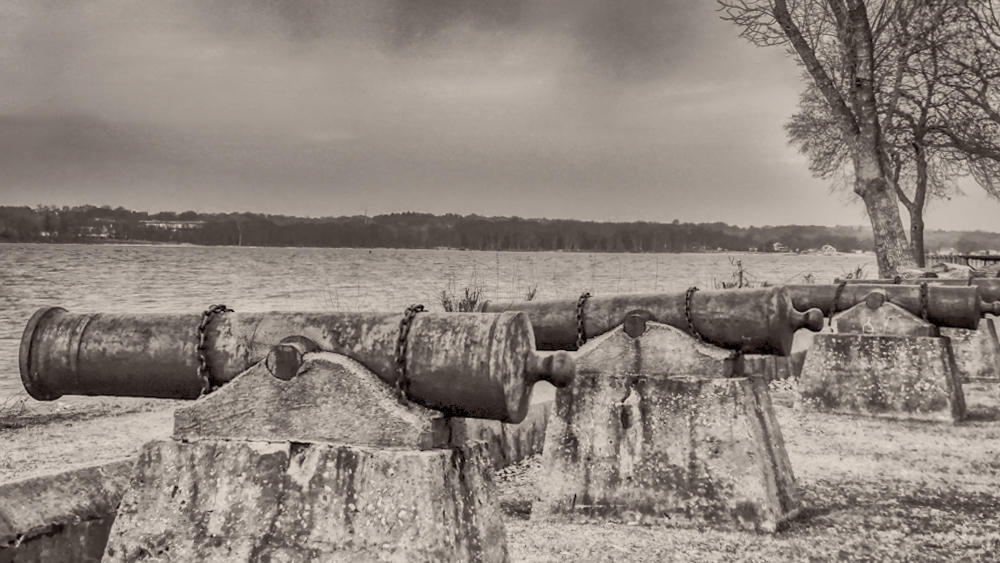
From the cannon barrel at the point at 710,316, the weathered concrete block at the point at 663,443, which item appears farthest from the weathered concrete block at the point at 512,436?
the cannon barrel at the point at 710,316

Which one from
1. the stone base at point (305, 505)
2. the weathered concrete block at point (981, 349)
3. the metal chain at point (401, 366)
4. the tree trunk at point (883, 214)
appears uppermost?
the tree trunk at point (883, 214)

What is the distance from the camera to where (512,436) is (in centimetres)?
627

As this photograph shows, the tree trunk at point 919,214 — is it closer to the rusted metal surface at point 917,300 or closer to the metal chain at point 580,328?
the rusted metal surface at point 917,300

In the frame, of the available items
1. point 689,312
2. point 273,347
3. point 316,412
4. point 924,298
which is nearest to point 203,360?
point 273,347

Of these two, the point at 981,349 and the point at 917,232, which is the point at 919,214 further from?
the point at 981,349

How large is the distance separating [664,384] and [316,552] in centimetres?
239

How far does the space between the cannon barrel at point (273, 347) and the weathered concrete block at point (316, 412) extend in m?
0.08

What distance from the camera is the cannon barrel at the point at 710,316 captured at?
488cm

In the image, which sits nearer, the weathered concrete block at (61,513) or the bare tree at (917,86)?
the weathered concrete block at (61,513)

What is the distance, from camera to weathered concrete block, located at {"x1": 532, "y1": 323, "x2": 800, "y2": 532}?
4777 millimetres

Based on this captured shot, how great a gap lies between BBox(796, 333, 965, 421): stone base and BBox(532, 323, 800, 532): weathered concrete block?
12.0 feet

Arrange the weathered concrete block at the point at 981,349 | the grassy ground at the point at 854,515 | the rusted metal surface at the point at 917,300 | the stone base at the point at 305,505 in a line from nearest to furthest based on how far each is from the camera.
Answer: the stone base at the point at 305,505, the grassy ground at the point at 854,515, the rusted metal surface at the point at 917,300, the weathered concrete block at the point at 981,349

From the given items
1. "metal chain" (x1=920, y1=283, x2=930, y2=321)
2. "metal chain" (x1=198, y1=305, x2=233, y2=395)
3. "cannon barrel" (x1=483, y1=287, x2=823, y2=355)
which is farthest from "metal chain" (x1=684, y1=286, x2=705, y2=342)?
"metal chain" (x1=920, y1=283, x2=930, y2=321)

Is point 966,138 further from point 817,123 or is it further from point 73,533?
point 73,533
